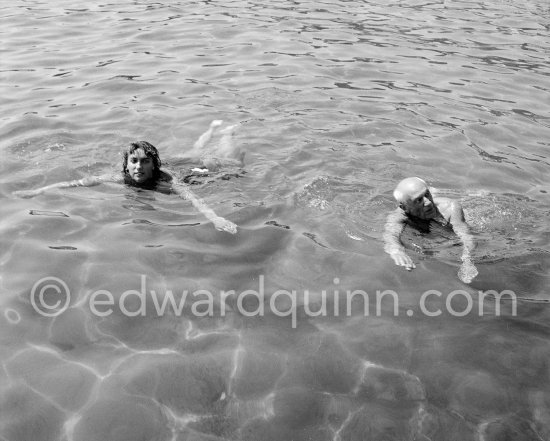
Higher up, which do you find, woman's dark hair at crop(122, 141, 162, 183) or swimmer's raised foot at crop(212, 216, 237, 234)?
woman's dark hair at crop(122, 141, 162, 183)

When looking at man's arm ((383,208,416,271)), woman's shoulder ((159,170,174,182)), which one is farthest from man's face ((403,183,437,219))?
woman's shoulder ((159,170,174,182))

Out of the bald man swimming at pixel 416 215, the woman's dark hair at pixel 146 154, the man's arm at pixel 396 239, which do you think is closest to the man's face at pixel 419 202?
the bald man swimming at pixel 416 215

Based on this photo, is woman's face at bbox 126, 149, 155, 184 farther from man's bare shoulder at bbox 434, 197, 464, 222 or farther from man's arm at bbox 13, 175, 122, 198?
man's bare shoulder at bbox 434, 197, 464, 222

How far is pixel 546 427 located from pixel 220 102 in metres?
7.67

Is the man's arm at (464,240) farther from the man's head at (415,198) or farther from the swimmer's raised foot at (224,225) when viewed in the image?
the swimmer's raised foot at (224,225)

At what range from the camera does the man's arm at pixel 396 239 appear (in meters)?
5.86

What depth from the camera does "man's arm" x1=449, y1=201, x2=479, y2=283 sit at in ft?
18.7

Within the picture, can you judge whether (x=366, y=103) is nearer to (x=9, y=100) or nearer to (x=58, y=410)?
(x=9, y=100)

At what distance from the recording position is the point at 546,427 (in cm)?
416

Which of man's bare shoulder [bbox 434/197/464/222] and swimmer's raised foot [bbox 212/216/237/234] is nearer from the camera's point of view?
swimmer's raised foot [bbox 212/216/237/234]

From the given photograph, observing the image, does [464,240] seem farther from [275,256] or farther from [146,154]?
[146,154]

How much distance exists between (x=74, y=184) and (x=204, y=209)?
1.81m

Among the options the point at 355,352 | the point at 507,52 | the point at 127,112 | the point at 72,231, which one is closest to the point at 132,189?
the point at 72,231

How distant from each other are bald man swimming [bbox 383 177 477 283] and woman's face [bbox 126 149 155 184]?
2.92 metres
